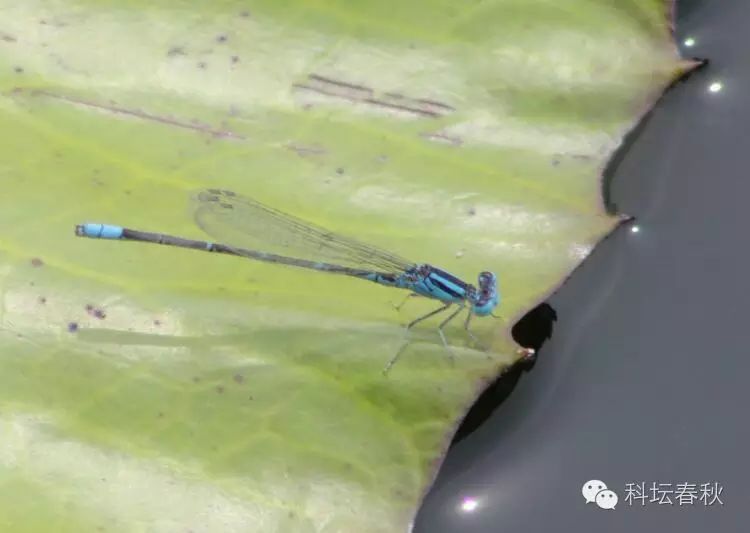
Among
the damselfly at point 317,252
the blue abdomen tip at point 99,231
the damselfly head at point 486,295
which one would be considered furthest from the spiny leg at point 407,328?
the blue abdomen tip at point 99,231

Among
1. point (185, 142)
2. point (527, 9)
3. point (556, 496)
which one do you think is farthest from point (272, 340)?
point (527, 9)

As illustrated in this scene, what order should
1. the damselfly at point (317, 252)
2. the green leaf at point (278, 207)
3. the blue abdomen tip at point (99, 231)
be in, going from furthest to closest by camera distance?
the damselfly at point (317, 252) < the blue abdomen tip at point (99, 231) < the green leaf at point (278, 207)

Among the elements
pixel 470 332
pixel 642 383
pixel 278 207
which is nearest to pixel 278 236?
pixel 278 207

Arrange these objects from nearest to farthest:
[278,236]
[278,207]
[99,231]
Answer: [99,231]
[278,207]
[278,236]

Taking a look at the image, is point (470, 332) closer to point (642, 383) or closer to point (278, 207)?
point (642, 383)

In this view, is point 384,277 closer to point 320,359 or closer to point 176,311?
point 320,359

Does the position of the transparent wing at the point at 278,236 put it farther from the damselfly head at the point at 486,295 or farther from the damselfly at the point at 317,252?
the damselfly head at the point at 486,295
